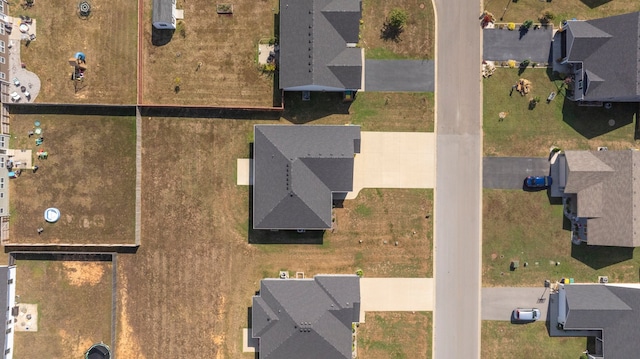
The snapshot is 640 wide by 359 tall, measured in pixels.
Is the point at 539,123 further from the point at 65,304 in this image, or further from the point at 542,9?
the point at 65,304

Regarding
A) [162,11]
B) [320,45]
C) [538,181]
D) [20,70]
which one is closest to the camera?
[320,45]

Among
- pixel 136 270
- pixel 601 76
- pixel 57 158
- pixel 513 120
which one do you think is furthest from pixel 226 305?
pixel 601 76

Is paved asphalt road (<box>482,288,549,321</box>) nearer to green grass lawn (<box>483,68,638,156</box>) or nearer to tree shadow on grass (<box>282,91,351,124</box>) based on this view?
green grass lawn (<box>483,68,638,156</box>)

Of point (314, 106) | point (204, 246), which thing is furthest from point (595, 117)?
point (204, 246)

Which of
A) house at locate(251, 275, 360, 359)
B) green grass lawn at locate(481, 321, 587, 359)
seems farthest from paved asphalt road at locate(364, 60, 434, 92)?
green grass lawn at locate(481, 321, 587, 359)

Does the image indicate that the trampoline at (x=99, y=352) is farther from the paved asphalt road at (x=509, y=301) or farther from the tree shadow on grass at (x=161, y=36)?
the paved asphalt road at (x=509, y=301)

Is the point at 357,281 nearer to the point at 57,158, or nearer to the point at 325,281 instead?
the point at 325,281
